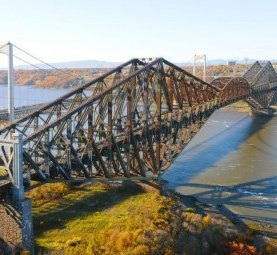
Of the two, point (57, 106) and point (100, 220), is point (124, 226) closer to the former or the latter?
point (100, 220)

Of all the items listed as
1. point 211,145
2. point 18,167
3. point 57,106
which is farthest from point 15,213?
point 211,145

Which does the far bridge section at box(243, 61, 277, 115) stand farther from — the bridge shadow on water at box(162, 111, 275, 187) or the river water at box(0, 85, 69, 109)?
the river water at box(0, 85, 69, 109)

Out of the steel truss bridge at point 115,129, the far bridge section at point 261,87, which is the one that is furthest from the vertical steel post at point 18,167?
the far bridge section at point 261,87

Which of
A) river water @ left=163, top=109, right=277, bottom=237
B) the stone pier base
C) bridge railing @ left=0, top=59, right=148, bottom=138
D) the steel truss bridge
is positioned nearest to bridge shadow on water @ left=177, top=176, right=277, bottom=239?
river water @ left=163, top=109, right=277, bottom=237

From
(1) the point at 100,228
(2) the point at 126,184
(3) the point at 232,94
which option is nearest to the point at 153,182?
(2) the point at 126,184

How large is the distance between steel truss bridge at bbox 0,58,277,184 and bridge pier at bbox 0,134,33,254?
50 centimetres

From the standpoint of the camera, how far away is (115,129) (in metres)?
33.7

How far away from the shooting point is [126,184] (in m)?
34.2

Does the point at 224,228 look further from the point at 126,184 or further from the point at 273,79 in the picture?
the point at 273,79

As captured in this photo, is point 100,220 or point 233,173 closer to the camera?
point 100,220

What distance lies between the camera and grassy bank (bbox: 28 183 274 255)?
75.4ft

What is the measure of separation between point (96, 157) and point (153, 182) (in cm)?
675

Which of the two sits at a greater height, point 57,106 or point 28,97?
point 57,106

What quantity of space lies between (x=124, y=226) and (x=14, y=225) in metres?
5.85
